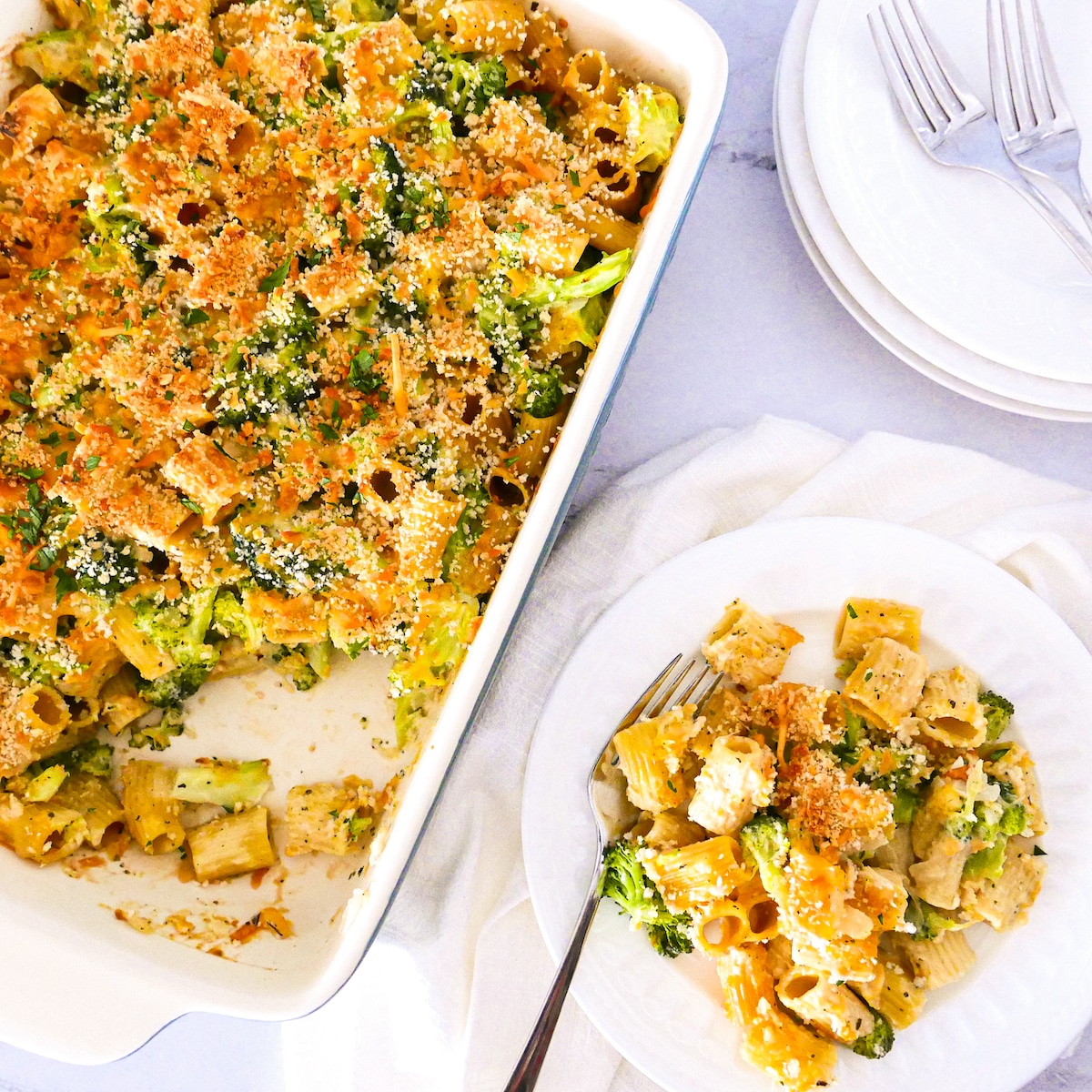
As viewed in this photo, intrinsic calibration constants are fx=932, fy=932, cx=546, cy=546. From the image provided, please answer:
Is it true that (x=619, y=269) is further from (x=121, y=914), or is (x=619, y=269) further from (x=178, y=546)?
(x=121, y=914)

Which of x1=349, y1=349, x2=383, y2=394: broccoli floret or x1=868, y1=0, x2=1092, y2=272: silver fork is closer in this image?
x1=349, y1=349, x2=383, y2=394: broccoli floret

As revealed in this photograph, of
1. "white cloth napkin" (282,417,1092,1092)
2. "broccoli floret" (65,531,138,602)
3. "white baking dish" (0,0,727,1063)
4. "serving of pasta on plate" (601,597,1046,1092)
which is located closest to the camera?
"white baking dish" (0,0,727,1063)

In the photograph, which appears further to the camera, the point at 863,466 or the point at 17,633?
the point at 863,466

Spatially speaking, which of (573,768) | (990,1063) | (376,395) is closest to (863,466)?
(573,768)

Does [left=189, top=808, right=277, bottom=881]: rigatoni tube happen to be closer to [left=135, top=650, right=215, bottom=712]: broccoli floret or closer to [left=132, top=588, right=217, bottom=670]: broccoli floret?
[left=135, top=650, right=215, bottom=712]: broccoli floret

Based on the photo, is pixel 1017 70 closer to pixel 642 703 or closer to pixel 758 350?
pixel 758 350

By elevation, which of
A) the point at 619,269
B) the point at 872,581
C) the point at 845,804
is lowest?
the point at 845,804

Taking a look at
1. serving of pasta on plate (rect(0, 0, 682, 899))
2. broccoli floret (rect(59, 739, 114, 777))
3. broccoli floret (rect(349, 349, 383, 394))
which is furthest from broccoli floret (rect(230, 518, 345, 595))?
broccoli floret (rect(59, 739, 114, 777))
